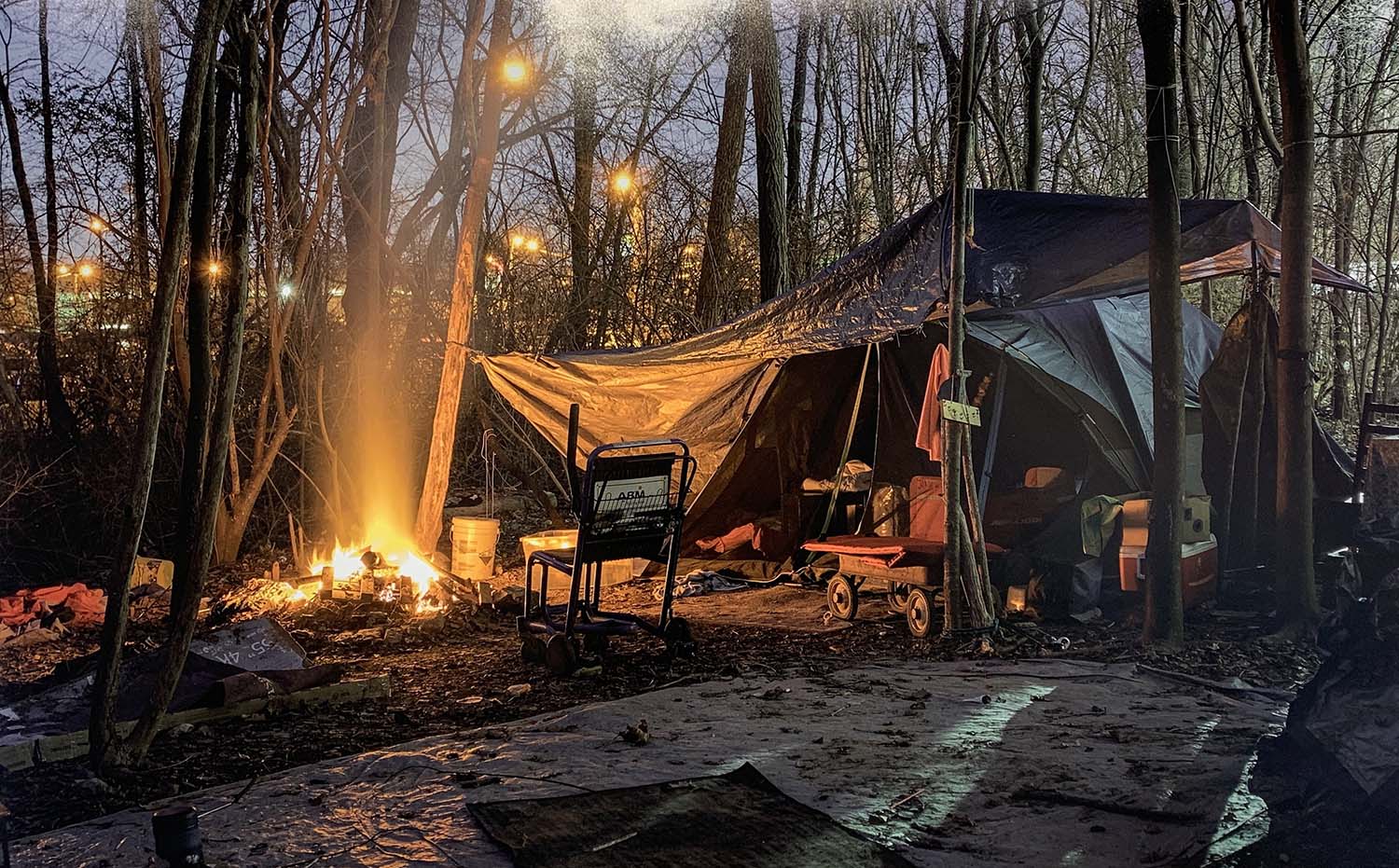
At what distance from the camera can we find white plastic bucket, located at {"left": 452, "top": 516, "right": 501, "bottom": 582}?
8.99 metres

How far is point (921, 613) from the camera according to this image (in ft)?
21.4

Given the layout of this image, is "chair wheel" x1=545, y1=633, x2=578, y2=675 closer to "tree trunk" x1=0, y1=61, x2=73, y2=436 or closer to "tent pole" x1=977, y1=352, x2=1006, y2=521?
"tent pole" x1=977, y1=352, x2=1006, y2=521

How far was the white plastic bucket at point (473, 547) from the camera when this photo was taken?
354 inches

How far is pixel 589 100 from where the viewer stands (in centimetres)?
1296

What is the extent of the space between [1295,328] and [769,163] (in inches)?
252

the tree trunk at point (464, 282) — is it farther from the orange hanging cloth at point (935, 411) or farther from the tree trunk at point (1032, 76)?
the tree trunk at point (1032, 76)

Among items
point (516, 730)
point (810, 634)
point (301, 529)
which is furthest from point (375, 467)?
point (516, 730)

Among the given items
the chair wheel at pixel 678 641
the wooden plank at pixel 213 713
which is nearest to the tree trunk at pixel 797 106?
the chair wheel at pixel 678 641

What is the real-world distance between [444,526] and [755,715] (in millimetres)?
7100

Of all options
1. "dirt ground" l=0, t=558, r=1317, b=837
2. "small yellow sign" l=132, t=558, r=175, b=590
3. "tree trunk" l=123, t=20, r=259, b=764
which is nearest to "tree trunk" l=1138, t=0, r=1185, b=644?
"dirt ground" l=0, t=558, r=1317, b=837

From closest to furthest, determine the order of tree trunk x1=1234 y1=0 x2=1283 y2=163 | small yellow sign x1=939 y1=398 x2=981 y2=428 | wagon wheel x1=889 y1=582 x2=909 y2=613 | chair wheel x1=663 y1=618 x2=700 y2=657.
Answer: chair wheel x1=663 y1=618 x2=700 y2=657 → small yellow sign x1=939 y1=398 x2=981 y2=428 → wagon wheel x1=889 y1=582 x2=909 y2=613 → tree trunk x1=1234 y1=0 x2=1283 y2=163

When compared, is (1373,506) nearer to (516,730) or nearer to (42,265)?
(516,730)

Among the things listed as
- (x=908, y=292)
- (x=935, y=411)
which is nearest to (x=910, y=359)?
(x=908, y=292)

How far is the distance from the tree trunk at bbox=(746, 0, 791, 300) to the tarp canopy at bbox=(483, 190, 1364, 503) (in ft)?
8.88
